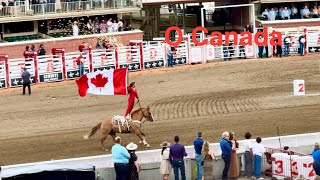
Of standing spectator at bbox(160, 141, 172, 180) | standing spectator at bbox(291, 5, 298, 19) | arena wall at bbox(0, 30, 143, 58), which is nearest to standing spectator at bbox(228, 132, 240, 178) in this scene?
standing spectator at bbox(160, 141, 172, 180)

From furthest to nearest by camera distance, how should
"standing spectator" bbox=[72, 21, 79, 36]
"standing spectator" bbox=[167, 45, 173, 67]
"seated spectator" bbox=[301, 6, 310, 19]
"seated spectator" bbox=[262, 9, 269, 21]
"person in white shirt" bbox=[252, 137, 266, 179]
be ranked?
"seated spectator" bbox=[262, 9, 269, 21] < "seated spectator" bbox=[301, 6, 310, 19] < "standing spectator" bbox=[72, 21, 79, 36] < "standing spectator" bbox=[167, 45, 173, 67] < "person in white shirt" bbox=[252, 137, 266, 179]

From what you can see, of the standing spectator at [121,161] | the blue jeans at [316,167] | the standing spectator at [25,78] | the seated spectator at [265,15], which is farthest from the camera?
the seated spectator at [265,15]

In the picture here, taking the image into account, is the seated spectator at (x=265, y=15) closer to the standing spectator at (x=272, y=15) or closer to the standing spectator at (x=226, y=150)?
the standing spectator at (x=272, y=15)

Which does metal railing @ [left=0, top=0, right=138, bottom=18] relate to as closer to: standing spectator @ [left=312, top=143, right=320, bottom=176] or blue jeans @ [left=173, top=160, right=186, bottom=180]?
blue jeans @ [left=173, top=160, right=186, bottom=180]

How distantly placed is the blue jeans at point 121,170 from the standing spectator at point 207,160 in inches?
82.2

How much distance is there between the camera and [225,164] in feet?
78.0

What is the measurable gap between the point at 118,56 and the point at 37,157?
17925 millimetres

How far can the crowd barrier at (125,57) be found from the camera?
4172cm

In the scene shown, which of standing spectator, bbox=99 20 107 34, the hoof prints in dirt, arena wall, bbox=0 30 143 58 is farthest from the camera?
standing spectator, bbox=99 20 107 34

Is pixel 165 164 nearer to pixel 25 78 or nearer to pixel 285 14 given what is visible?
pixel 25 78

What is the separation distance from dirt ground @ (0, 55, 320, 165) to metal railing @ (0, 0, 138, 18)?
8585 millimetres

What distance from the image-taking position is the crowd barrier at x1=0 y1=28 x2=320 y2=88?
1642 inches

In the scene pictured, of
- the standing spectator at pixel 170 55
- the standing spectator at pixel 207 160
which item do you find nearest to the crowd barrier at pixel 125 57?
the standing spectator at pixel 170 55

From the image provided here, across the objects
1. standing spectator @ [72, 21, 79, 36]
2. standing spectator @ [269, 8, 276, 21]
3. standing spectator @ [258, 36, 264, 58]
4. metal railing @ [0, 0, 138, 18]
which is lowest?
standing spectator @ [258, 36, 264, 58]
